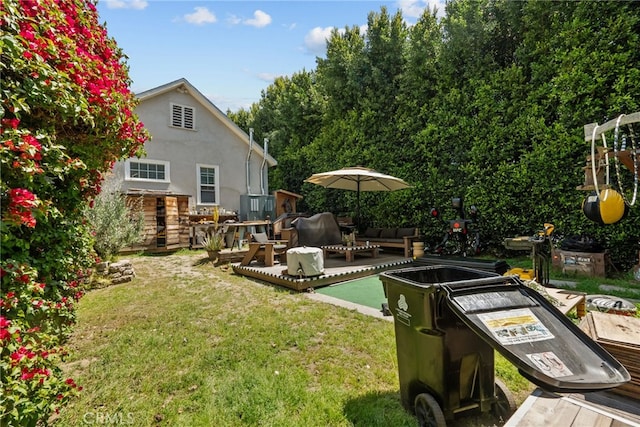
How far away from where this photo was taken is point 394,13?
407 inches

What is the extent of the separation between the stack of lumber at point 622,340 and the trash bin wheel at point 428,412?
1.22m

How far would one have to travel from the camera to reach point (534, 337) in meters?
1.56

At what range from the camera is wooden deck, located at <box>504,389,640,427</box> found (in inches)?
61.3

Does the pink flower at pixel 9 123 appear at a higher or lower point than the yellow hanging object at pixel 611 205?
higher

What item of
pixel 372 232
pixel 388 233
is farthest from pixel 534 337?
pixel 372 232

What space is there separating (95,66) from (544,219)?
8.19m

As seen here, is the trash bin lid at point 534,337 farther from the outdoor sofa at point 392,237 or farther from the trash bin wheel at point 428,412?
the outdoor sofa at point 392,237

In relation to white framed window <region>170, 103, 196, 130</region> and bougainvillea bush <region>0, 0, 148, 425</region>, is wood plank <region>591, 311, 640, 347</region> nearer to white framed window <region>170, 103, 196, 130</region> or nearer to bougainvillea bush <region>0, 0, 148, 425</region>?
bougainvillea bush <region>0, 0, 148, 425</region>

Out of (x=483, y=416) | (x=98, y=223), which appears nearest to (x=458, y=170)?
(x=483, y=416)

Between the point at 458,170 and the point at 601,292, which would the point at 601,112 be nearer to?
the point at 458,170

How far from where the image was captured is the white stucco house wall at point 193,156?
11453 mm

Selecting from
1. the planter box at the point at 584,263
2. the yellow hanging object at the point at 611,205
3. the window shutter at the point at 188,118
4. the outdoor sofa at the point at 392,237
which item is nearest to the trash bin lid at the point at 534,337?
the yellow hanging object at the point at 611,205

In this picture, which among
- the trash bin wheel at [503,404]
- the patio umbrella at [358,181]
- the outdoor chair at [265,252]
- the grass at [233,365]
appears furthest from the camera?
the patio umbrella at [358,181]

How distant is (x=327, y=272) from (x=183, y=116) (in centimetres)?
983
